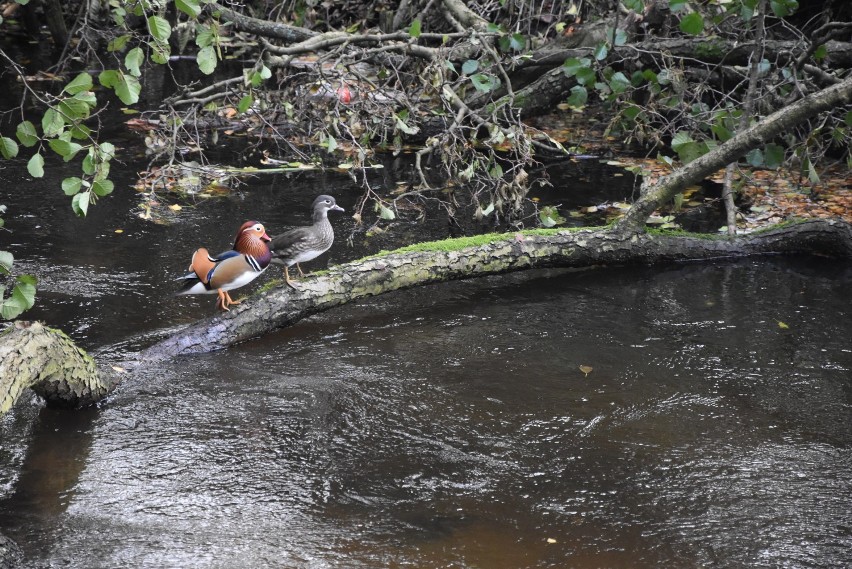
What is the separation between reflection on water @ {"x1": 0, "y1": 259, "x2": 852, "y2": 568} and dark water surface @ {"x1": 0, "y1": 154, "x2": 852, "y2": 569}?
15 millimetres

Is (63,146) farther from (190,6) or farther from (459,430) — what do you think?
(459,430)

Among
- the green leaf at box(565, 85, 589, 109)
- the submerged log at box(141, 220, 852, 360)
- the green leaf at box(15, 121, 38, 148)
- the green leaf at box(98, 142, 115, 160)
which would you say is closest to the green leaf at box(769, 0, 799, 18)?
the green leaf at box(565, 85, 589, 109)

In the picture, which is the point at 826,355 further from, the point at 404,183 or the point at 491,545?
the point at 404,183

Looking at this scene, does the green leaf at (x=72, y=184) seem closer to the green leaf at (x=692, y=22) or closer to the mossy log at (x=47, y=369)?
the mossy log at (x=47, y=369)

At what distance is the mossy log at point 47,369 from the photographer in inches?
171

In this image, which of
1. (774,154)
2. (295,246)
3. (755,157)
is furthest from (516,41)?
(295,246)

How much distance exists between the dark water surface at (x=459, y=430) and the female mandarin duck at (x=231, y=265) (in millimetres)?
525

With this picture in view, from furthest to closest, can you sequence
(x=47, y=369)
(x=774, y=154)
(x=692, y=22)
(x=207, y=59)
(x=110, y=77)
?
(x=774, y=154) → (x=692, y=22) → (x=47, y=369) → (x=207, y=59) → (x=110, y=77)

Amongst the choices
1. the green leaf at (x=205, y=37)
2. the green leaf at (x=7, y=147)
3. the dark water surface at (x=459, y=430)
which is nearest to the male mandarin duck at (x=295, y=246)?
the dark water surface at (x=459, y=430)

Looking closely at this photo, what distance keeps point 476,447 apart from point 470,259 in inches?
83.9

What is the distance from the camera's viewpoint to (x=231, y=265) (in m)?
5.68

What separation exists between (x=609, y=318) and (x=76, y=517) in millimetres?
4167

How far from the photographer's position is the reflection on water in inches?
165

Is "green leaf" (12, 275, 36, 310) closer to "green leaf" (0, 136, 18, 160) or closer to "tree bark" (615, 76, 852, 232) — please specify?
"green leaf" (0, 136, 18, 160)
